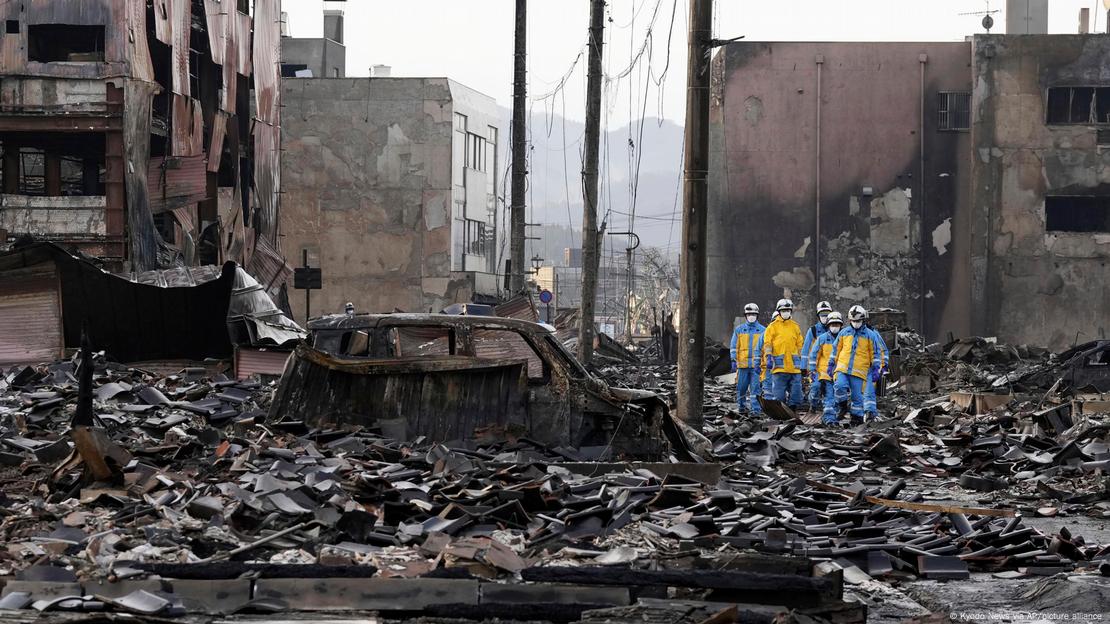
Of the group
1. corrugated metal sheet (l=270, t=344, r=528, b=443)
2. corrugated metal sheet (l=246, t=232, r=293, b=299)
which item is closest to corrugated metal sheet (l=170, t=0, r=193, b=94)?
corrugated metal sheet (l=246, t=232, r=293, b=299)

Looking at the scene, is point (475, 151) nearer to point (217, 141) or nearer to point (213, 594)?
point (217, 141)

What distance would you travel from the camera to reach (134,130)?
2981 cm

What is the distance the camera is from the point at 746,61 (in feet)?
145

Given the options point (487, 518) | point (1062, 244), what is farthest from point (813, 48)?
point (487, 518)

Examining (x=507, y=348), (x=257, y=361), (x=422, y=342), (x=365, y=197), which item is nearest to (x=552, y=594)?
(x=507, y=348)

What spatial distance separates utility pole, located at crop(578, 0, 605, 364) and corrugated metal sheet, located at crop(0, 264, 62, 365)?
8.67 meters

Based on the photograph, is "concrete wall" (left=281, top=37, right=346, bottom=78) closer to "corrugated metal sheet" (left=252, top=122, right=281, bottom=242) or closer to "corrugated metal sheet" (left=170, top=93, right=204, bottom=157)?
"corrugated metal sheet" (left=252, top=122, right=281, bottom=242)

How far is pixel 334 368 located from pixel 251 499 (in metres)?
3.07

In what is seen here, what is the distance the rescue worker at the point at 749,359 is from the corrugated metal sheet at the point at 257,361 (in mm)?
6761

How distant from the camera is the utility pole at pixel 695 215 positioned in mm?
14617

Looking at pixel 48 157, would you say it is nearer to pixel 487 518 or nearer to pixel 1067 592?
pixel 487 518

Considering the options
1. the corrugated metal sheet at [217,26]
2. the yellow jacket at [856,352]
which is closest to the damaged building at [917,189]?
the corrugated metal sheet at [217,26]

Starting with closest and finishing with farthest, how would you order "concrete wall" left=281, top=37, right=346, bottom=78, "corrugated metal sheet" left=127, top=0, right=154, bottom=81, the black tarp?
the black tarp
"corrugated metal sheet" left=127, top=0, right=154, bottom=81
"concrete wall" left=281, top=37, right=346, bottom=78

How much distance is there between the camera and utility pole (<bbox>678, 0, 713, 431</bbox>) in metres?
14.6
